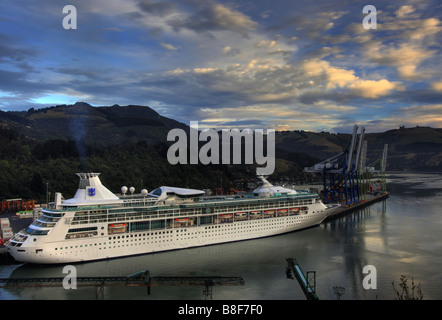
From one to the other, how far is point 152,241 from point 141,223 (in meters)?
1.69

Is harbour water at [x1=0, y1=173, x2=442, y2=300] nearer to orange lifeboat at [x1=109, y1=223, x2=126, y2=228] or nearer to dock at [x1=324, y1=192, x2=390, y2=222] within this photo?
orange lifeboat at [x1=109, y1=223, x2=126, y2=228]

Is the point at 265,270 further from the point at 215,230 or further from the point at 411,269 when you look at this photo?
the point at 411,269

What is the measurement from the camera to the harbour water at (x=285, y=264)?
818 inches

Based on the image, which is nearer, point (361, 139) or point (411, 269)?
point (411, 269)

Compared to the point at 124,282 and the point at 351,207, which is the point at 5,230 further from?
the point at 351,207

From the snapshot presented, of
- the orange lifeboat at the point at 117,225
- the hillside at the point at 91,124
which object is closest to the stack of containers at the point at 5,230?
the orange lifeboat at the point at 117,225

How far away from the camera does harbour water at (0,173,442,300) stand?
20.8 metres

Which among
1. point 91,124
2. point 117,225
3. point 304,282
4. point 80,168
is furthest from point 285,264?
point 91,124

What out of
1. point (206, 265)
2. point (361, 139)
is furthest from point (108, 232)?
point (361, 139)

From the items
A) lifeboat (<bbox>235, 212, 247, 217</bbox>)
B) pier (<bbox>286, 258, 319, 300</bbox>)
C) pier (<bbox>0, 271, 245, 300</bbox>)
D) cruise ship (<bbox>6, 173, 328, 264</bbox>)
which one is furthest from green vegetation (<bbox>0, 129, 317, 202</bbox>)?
pier (<bbox>286, 258, 319, 300</bbox>)

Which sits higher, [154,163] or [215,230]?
[154,163]

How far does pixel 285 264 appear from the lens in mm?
26000

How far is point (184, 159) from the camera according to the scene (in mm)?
86375
